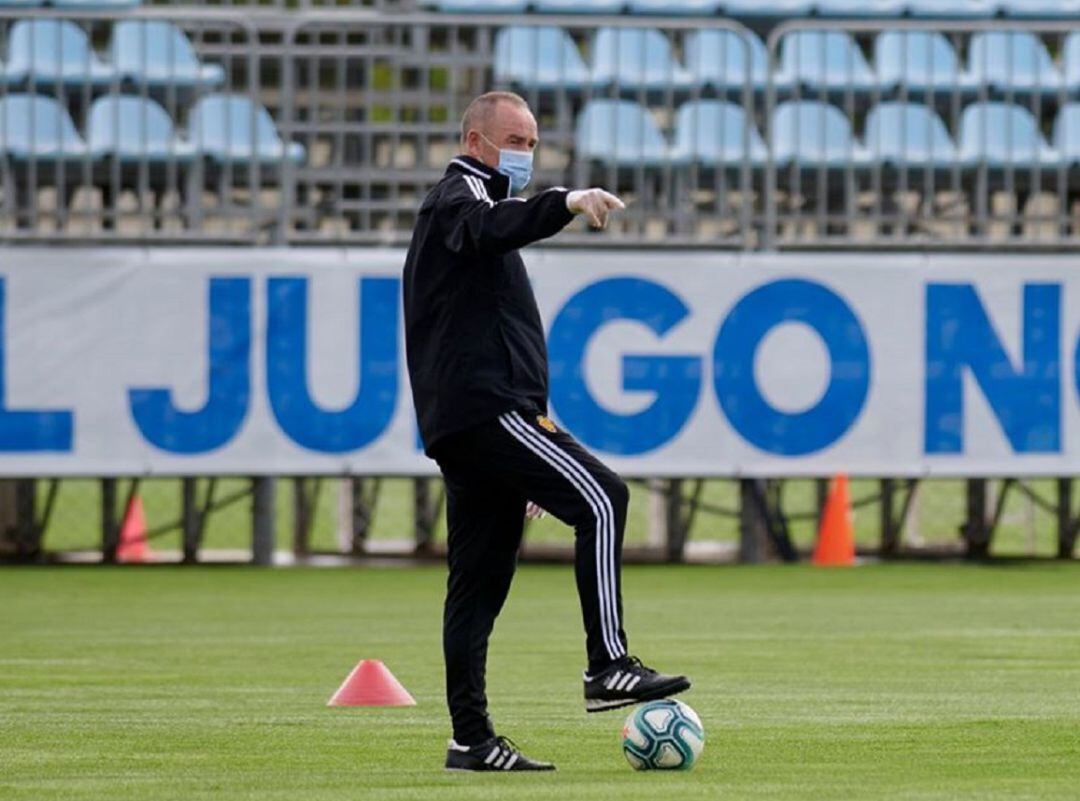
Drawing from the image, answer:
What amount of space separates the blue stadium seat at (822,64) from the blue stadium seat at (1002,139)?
798 mm

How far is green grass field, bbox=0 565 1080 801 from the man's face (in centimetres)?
A: 170

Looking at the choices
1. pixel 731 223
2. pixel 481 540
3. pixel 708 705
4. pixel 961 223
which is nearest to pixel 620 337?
pixel 731 223

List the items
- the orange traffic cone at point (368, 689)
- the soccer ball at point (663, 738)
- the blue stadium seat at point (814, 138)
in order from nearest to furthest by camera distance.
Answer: the soccer ball at point (663, 738) → the orange traffic cone at point (368, 689) → the blue stadium seat at point (814, 138)

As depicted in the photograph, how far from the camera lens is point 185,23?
18609mm

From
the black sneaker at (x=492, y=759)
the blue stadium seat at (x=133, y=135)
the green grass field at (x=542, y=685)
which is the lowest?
the green grass field at (x=542, y=685)

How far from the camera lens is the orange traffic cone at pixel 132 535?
19109mm

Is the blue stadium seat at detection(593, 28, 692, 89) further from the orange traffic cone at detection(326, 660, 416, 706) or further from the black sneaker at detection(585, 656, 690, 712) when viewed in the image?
the black sneaker at detection(585, 656, 690, 712)

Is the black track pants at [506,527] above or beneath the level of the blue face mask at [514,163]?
beneath

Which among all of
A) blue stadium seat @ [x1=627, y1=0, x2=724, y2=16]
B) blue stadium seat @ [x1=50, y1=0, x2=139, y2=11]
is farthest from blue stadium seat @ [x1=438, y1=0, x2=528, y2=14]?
blue stadium seat @ [x1=50, y1=0, x2=139, y2=11]

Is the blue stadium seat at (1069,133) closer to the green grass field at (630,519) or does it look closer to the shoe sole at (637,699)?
the green grass field at (630,519)

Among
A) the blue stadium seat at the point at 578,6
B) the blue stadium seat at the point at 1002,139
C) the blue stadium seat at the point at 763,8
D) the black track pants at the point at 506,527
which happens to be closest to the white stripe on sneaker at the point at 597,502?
the black track pants at the point at 506,527

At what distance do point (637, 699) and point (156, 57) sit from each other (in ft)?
40.6

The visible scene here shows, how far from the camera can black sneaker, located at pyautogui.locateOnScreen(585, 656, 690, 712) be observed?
6887mm

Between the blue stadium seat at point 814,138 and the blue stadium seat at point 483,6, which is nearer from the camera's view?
the blue stadium seat at point 814,138
